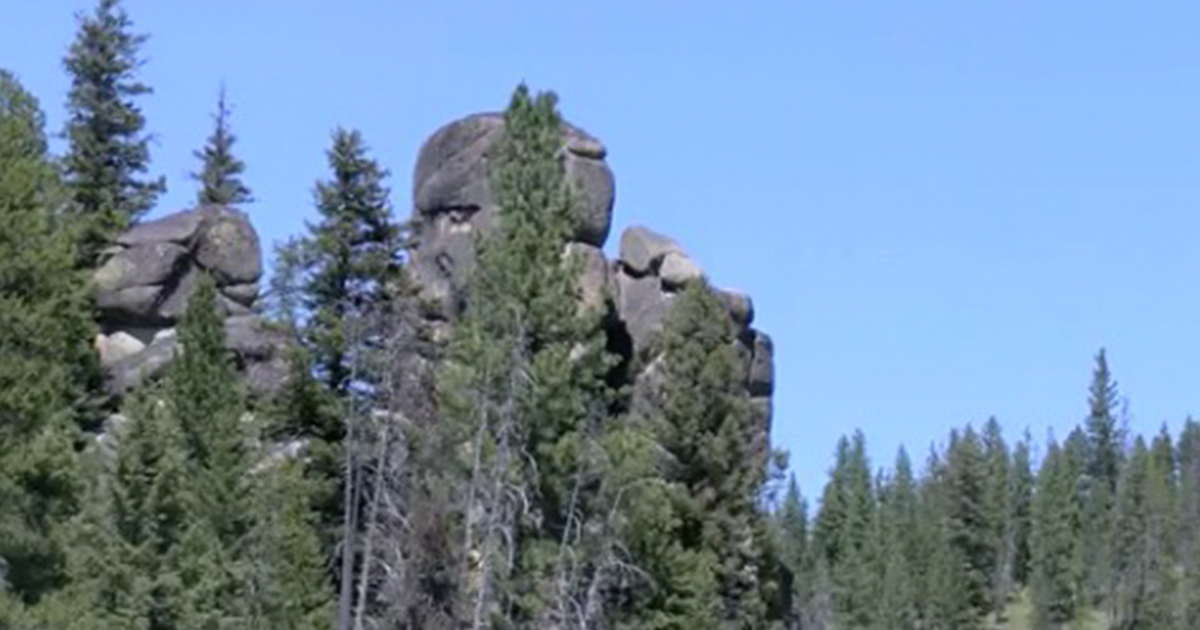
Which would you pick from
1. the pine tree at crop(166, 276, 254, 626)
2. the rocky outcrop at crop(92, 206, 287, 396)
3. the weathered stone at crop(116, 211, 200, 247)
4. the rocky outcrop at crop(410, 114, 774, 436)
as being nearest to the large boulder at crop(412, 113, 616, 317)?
the rocky outcrop at crop(410, 114, 774, 436)

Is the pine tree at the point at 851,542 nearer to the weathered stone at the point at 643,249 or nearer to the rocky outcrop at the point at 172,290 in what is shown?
the weathered stone at the point at 643,249

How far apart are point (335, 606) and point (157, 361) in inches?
378

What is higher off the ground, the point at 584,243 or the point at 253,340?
the point at 584,243

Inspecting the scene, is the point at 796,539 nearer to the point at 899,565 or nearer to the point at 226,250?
the point at 899,565

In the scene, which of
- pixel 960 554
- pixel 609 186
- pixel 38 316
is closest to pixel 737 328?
pixel 609 186

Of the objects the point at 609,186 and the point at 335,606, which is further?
the point at 609,186

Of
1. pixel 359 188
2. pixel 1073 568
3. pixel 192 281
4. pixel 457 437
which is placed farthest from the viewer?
pixel 1073 568

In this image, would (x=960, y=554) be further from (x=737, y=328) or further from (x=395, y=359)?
(x=395, y=359)

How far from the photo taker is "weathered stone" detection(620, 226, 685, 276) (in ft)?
233

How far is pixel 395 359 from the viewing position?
55250mm

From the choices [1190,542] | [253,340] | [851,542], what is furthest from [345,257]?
[1190,542]

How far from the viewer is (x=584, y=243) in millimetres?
67562

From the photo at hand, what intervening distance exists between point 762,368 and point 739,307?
9.66 ft

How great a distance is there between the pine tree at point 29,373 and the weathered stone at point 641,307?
32514 mm
